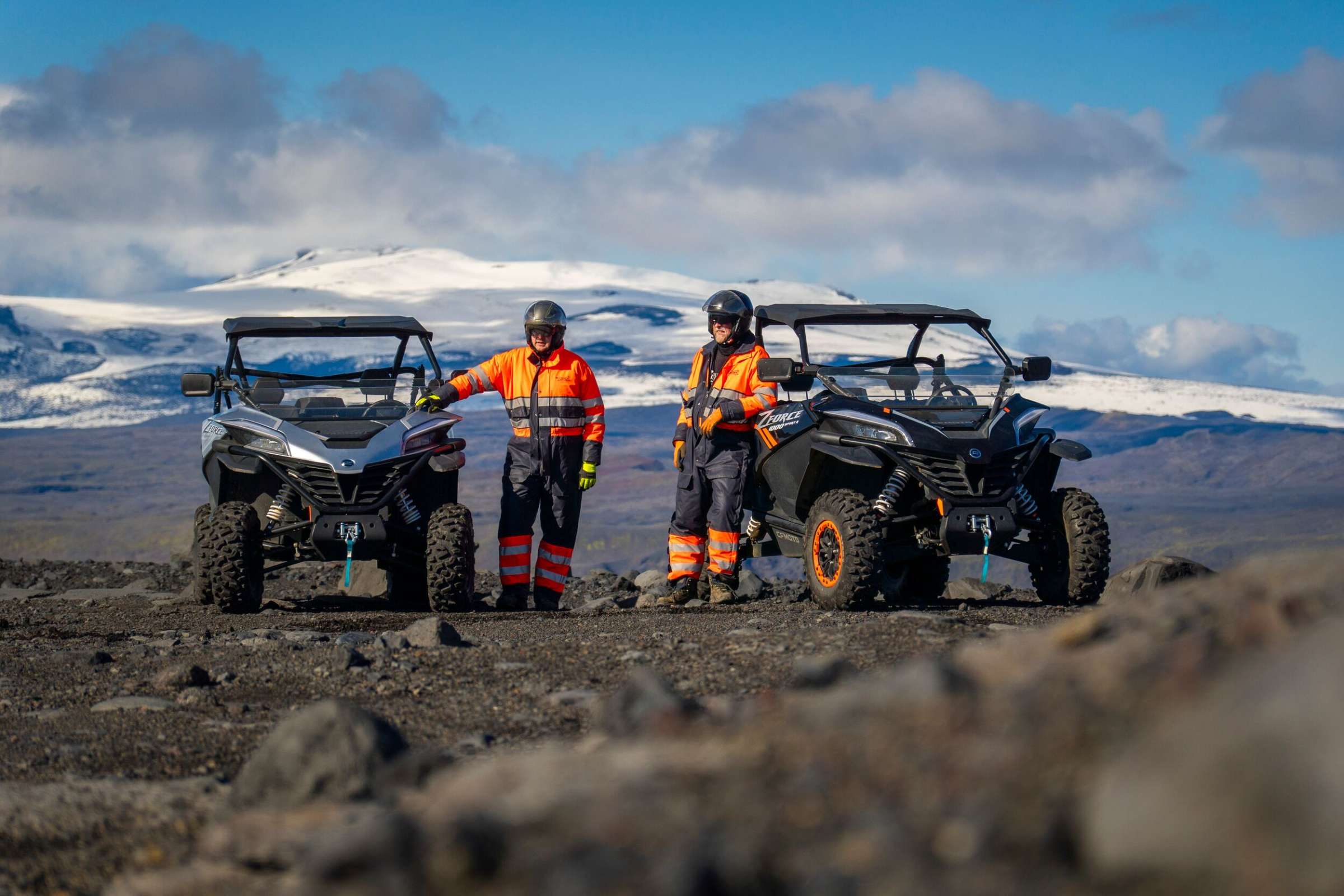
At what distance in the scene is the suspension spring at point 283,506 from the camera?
33.1ft

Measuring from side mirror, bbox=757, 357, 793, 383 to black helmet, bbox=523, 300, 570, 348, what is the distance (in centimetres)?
188

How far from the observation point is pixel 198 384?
10398mm

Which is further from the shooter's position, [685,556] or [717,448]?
[685,556]

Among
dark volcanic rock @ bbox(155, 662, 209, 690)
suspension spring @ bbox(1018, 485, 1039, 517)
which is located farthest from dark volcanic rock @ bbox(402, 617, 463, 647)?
suspension spring @ bbox(1018, 485, 1039, 517)

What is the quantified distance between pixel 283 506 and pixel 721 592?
3216 mm

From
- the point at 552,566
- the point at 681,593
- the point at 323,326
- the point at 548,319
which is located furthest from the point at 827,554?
the point at 323,326

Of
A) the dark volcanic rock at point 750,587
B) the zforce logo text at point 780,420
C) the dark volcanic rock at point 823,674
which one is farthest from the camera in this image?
the dark volcanic rock at point 750,587

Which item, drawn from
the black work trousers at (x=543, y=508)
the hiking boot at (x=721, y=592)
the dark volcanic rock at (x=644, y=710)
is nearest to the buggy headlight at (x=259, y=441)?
the black work trousers at (x=543, y=508)

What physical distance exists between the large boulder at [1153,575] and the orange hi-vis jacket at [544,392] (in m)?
3.85

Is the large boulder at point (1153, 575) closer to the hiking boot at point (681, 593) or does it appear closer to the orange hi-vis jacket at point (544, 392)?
the hiking boot at point (681, 593)

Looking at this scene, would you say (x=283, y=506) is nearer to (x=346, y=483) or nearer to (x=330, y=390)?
(x=346, y=483)

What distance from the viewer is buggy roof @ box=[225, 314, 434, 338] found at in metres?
11.0

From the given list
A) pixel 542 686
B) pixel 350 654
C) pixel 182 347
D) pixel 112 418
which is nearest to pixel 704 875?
pixel 542 686

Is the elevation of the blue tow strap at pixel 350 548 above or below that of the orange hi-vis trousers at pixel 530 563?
above
